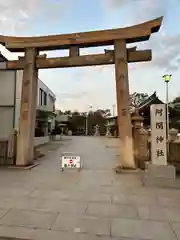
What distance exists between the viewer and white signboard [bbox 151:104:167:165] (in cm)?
683

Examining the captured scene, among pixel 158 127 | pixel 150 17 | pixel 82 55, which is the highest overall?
pixel 150 17

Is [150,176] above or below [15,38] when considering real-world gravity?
below

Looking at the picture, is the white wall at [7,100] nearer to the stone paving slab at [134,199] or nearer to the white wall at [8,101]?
the white wall at [8,101]

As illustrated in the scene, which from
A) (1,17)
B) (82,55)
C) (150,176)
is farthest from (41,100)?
(150,176)

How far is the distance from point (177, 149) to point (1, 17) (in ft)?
31.1

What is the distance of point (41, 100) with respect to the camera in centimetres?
2491

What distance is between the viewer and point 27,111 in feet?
31.4

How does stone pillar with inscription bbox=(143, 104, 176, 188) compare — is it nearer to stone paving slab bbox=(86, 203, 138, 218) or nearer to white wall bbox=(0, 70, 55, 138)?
stone paving slab bbox=(86, 203, 138, 218)

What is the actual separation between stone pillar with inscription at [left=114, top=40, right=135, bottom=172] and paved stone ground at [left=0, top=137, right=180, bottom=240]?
1.51 metres

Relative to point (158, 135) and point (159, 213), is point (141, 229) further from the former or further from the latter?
point (158, 135)

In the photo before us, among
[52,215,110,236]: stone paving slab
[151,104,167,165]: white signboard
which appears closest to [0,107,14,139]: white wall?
[151,104,167,165]: white signboard

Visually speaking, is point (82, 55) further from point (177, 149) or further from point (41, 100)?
point (41, 100)

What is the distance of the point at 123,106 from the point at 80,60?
2.51 meters

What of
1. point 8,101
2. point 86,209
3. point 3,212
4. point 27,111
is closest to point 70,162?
point 27,111
